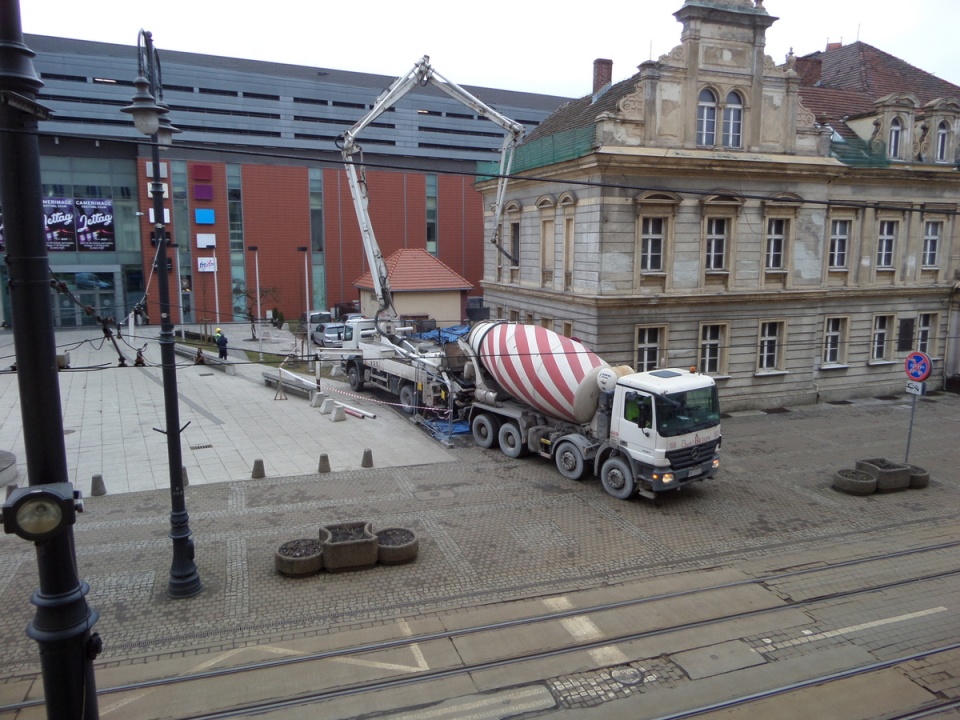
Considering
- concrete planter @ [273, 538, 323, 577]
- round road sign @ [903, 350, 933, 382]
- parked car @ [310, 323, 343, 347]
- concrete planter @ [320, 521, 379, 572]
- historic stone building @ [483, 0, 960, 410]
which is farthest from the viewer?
parked car @ [310, 323, 343, 347]

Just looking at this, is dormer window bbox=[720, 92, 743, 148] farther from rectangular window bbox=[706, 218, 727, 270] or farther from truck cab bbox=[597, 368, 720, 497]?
truck cab bbox=[597, 368, 720, 497]

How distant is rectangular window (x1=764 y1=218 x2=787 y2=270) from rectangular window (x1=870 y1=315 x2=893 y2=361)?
19.5 ft

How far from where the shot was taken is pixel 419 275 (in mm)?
41438

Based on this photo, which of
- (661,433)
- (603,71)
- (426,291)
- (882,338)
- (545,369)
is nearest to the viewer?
(661,433)

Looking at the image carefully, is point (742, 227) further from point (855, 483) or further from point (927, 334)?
point (927, 334)

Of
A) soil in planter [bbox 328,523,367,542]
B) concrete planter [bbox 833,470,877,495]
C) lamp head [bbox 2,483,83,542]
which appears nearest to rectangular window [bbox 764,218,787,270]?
concrete planter [bbox 833,470,877,495]

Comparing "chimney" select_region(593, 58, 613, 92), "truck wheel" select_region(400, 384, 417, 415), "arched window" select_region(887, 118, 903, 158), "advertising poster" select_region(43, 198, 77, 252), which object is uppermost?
"chimney" select_region(593, 58, 613, 92)

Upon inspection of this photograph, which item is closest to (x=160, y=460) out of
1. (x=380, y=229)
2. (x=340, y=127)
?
(x=380, y=229)

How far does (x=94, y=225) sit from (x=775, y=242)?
4322 cm

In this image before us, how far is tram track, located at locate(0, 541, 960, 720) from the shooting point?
28.0 feet

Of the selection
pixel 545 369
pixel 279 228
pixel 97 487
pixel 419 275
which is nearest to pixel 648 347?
pixel 545 369

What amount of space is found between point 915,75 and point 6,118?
35.2m

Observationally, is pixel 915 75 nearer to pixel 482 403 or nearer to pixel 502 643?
pixel 482 403

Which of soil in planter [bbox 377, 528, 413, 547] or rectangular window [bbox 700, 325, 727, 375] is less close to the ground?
rectangular window [bbox 700, 325, 727, 375]
